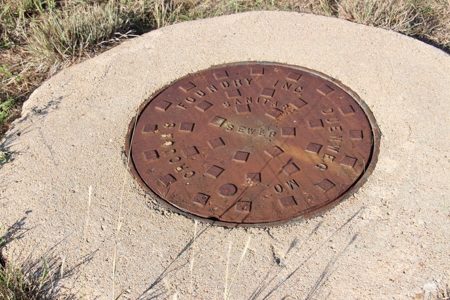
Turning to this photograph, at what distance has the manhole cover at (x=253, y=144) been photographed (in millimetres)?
2502

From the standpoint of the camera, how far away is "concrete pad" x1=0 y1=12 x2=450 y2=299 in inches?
86.9

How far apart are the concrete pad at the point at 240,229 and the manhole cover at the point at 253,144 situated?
0.08 m

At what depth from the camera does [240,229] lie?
2.39 metres

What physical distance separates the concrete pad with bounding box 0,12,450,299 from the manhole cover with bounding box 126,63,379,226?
84 millimetres

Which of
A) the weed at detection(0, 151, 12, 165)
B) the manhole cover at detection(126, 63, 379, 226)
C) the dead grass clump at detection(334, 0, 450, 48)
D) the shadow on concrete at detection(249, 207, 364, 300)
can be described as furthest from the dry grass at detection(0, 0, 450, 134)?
the shadow on concrete at detection(249, 207, 364, 300)

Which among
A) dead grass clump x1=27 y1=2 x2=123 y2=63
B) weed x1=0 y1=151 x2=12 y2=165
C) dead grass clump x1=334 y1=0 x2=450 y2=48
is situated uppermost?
dead grass clump x1=334 y1=0 x2=450 y2=48

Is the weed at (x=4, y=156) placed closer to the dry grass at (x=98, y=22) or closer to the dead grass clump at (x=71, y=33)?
the dry grass at (x=98, y=22)

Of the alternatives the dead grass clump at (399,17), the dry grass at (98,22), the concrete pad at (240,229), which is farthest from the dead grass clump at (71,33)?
the dead grass clump at (399,17)

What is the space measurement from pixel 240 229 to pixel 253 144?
0.54 m

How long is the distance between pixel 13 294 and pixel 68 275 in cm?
23

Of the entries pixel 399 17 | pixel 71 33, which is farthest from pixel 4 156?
pixel 399 17

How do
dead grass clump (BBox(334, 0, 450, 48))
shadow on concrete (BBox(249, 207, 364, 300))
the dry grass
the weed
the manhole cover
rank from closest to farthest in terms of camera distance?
shadow on concrete (BBox(249, 207, 364, 300))
the manhole cover
the weed
the dry grass
dead grass clump (BBox(334, 0, 450, 48))

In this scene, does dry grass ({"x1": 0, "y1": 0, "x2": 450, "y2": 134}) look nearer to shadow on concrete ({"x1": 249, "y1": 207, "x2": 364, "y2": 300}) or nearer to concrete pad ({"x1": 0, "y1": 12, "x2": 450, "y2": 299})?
concrete pad ({"x1": 0, "y1": 12, "x2": 450, "y2": 299})

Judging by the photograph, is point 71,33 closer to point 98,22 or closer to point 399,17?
point 98,22
